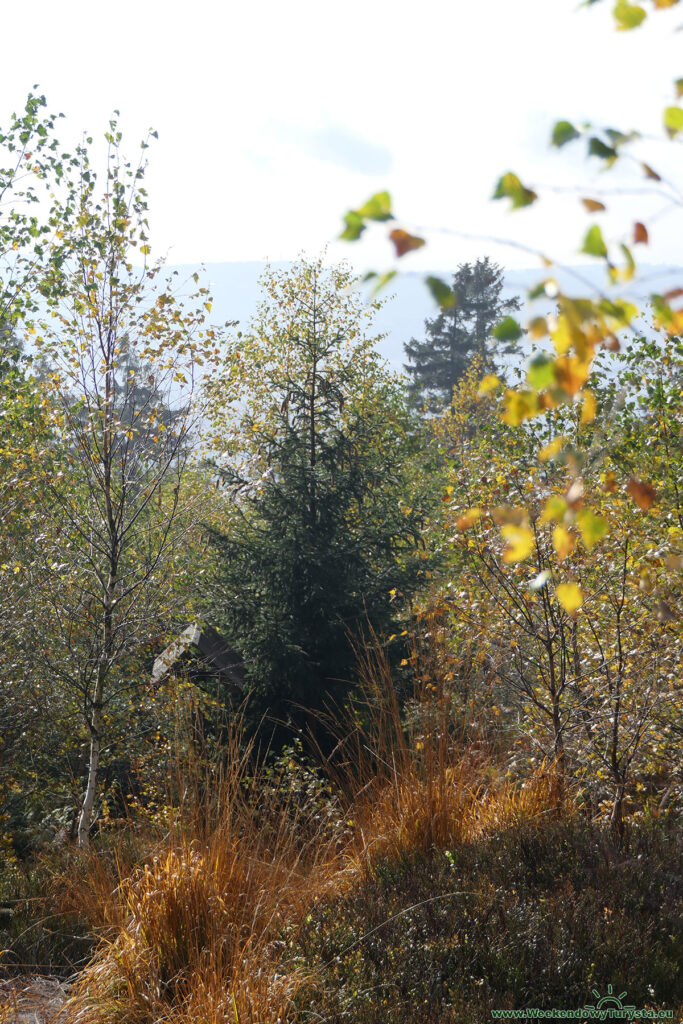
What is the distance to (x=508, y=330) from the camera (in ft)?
4.47

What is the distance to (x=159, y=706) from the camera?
8.41 metres

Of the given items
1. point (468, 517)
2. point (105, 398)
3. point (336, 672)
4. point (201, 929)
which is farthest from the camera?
point (336, 672)

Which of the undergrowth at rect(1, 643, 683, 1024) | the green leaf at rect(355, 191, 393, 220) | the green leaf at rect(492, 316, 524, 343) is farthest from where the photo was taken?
the undergrowth at rect(1, 643, 683, 1024)

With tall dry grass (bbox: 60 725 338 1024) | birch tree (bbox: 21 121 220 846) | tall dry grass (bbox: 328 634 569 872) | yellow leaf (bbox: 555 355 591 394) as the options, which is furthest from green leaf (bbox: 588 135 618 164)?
birch tree (bbox: 21 121 220 846)

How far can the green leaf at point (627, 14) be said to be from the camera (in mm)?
1700

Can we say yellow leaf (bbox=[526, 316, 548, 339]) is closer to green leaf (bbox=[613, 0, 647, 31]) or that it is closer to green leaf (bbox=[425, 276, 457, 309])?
green leaf (bbox=[425, 276, 457, 309])

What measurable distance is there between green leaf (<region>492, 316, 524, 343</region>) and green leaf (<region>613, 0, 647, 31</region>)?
2.54 ft

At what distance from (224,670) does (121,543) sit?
2.68 m

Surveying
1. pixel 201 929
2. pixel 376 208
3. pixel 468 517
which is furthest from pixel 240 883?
pixel 376 208

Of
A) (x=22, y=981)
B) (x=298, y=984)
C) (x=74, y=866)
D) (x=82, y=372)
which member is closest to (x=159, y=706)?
(x=74, y=866)

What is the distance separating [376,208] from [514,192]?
0.85ft

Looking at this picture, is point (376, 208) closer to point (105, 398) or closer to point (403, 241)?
point (403, 241)

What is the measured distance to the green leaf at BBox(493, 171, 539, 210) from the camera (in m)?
1.53

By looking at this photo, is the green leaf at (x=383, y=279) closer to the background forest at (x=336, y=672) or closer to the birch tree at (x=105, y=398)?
the background forest at (x=336, y=672)
